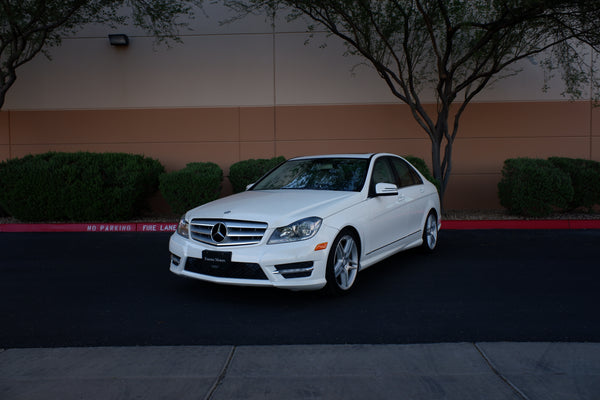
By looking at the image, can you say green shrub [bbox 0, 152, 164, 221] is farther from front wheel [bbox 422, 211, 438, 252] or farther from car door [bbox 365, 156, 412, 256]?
front wheel [bbox 422, 211, 438, 252]

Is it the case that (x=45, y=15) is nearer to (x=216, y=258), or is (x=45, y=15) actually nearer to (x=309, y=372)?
(x=216, y=258)

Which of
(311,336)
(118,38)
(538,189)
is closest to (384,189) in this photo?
(311,336)

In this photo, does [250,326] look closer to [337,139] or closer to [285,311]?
[285,311]

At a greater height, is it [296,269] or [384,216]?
[384,216]

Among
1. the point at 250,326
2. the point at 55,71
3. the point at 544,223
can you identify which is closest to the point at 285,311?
the point at 250,326

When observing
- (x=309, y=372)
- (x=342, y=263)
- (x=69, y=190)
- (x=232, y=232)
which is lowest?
(x=309, y=372)

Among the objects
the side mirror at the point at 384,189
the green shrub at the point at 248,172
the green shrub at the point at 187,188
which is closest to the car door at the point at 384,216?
the side mirror at the point at 384,189

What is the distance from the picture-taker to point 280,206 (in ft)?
16.8

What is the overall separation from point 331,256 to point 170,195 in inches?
252

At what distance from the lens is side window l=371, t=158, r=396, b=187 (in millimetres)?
6188

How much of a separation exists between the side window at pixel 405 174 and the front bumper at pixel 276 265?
234cm

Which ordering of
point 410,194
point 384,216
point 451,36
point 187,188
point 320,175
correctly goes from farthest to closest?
point 187,188 → point 451,36 → point 410,194 → point 320,175 → point 384,216

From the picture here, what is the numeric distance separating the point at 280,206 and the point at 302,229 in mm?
449

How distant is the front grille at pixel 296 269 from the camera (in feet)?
15.3
